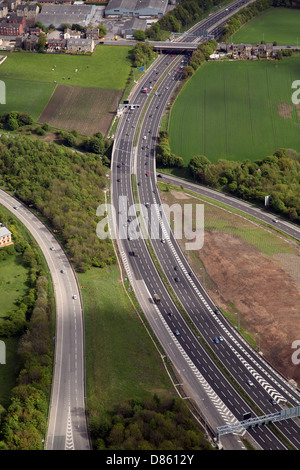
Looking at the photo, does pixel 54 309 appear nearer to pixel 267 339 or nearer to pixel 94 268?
pixel 94 268

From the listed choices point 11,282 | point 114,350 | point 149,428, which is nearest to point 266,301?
point 114,350

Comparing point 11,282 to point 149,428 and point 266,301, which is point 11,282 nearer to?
point 149,428

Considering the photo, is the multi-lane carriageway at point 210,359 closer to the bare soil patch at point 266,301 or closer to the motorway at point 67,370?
the bare soil patch at point 266,301

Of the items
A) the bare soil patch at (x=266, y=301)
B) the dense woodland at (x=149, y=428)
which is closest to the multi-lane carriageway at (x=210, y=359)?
the bare soil patch at (x=266, y=301)

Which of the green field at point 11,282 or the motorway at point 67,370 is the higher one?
the green field at point 11,282

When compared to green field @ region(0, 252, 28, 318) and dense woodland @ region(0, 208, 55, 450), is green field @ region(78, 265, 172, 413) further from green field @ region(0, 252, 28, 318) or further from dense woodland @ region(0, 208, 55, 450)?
green field @ region(0, 252, 28, 318)

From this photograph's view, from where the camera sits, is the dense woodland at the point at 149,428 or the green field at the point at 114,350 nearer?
the dense woodland at the point at 149,428
